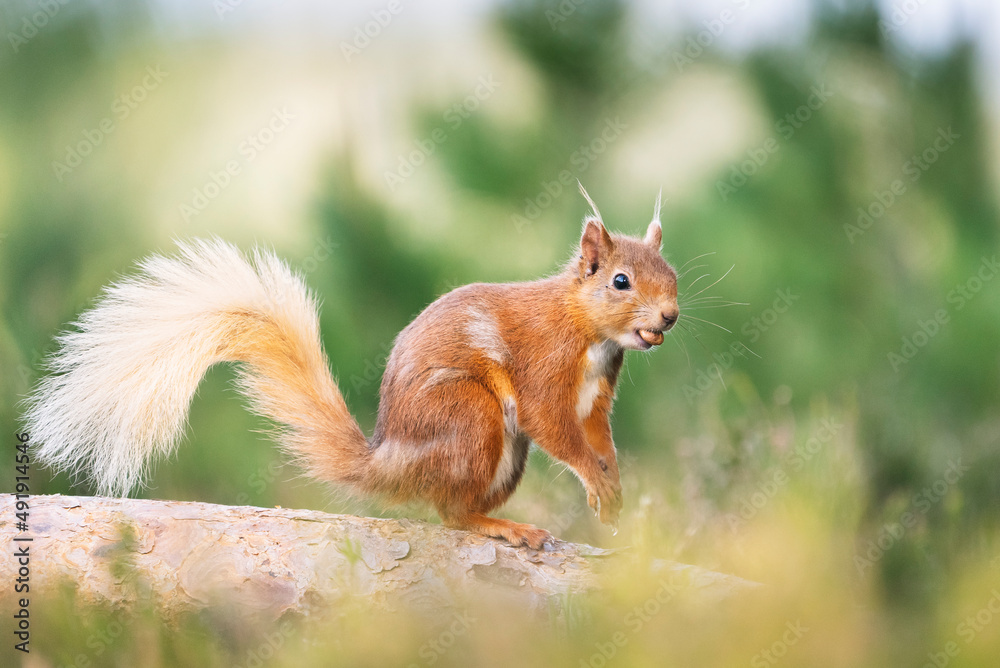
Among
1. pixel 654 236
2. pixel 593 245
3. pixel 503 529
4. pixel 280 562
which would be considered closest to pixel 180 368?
pixel 280 562

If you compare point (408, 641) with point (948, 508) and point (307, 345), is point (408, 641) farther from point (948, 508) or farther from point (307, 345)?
point (948, 508)

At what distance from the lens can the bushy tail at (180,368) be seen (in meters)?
1.50

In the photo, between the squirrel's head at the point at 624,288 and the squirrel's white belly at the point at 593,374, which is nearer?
the squirrel's head at the point at 624,288

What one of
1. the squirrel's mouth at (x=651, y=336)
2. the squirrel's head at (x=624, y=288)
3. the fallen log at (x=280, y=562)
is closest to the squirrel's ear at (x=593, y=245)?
the squirrel's head at (x=624, y=288)

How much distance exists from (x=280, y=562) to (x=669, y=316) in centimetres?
77

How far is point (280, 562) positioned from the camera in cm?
145

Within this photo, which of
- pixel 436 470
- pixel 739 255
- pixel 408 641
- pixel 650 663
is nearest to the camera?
pixel 650 663

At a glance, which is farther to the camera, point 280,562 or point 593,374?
point 593,374

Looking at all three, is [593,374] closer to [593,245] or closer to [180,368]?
[593,245]

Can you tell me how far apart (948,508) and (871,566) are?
0.23 m

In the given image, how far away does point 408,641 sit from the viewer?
136 cm

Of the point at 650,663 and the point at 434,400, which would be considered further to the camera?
the point at 434,400

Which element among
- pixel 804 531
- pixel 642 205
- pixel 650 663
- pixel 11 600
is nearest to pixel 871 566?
pixel 804 531

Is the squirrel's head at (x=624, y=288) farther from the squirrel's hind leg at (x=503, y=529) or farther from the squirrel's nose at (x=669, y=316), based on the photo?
the squirrel's hind leg at (x=503, y=529)
